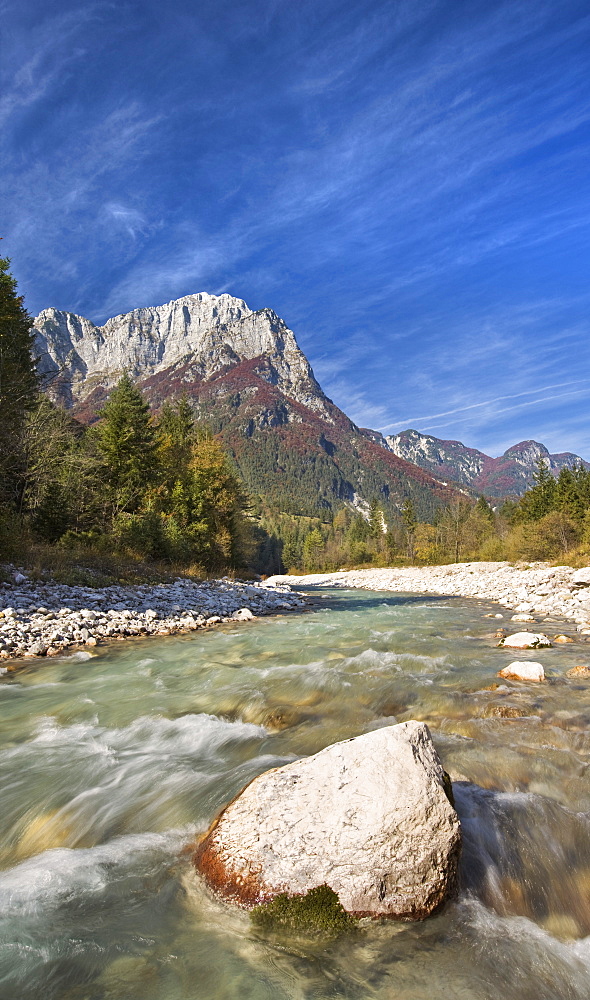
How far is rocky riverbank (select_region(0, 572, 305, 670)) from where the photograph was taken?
35.8 feet

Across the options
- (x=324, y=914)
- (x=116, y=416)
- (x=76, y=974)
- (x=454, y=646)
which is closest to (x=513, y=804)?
(x=324, y=914)

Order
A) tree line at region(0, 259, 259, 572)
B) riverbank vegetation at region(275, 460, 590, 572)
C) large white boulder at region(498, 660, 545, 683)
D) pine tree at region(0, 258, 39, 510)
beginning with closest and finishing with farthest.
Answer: large white boulder at region(498, 660, 545, 683) → pine tree at region(0, 258, 39, 510) → tree line at region(0, 259, 259, 572) → riverbank vegetation at region(275, 460, 590, 572)

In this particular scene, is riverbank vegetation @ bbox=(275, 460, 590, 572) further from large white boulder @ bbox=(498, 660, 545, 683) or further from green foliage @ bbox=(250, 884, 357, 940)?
green foliage @ bbox=(250, 884, 357, 940)

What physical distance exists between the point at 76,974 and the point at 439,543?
88669mm

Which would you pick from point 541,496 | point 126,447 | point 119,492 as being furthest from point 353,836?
point 541,496

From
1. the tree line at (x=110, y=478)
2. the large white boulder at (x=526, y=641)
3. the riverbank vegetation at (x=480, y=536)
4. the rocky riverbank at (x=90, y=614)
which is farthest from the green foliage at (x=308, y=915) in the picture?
the riverbank vegetation at (x=480, y=536)

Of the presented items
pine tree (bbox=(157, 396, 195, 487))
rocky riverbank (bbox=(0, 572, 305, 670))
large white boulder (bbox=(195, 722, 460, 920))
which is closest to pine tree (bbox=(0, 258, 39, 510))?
rocky riverbank (bbox=(0, 572, 305, 670))

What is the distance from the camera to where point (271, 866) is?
3.01m

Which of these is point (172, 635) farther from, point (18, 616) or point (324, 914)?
point (324, 914)

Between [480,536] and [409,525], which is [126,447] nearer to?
[480,536]

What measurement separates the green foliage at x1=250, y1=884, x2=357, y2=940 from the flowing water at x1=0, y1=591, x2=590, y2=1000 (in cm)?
8

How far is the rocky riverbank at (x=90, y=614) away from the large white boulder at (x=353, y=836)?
356 inches

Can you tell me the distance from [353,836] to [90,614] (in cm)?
1227

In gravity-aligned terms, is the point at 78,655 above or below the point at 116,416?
below
